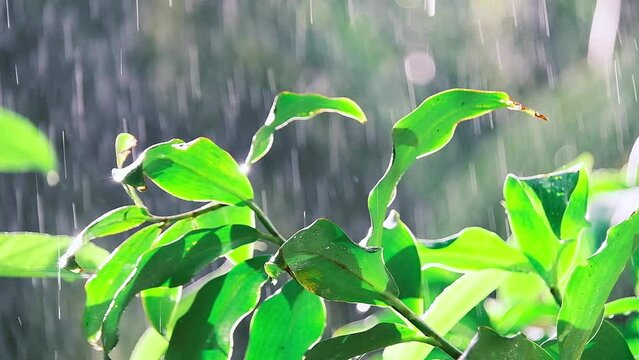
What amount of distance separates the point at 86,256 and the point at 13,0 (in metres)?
3.33

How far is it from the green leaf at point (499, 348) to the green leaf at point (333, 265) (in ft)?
0.14

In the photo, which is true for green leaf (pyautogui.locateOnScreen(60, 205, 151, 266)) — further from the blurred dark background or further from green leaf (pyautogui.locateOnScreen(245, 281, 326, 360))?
the blurred dark background

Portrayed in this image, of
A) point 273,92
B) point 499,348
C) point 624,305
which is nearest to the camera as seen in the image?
point 499,348

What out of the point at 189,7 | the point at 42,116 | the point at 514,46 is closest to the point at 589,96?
the point at 514,46

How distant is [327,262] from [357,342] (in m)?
0.04

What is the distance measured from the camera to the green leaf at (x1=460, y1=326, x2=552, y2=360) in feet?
0.73

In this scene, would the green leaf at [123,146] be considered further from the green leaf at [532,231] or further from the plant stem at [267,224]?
the green leaf at [532,231]

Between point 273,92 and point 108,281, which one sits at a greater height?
point 108,281

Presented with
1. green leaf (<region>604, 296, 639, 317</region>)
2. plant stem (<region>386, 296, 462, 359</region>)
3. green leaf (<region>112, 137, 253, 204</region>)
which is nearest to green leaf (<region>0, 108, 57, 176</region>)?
green leaf (<region>112, 137, 253, 204</region>)

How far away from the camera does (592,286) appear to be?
258mm

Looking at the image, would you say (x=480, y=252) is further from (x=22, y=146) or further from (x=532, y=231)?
(x=22, y=146)

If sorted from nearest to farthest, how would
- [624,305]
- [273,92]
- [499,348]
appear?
[499,348], [624,305], [273,92]

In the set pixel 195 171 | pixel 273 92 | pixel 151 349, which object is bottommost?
pixel 273 92

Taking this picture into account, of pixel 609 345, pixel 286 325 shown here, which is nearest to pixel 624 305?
pixel 609 345
